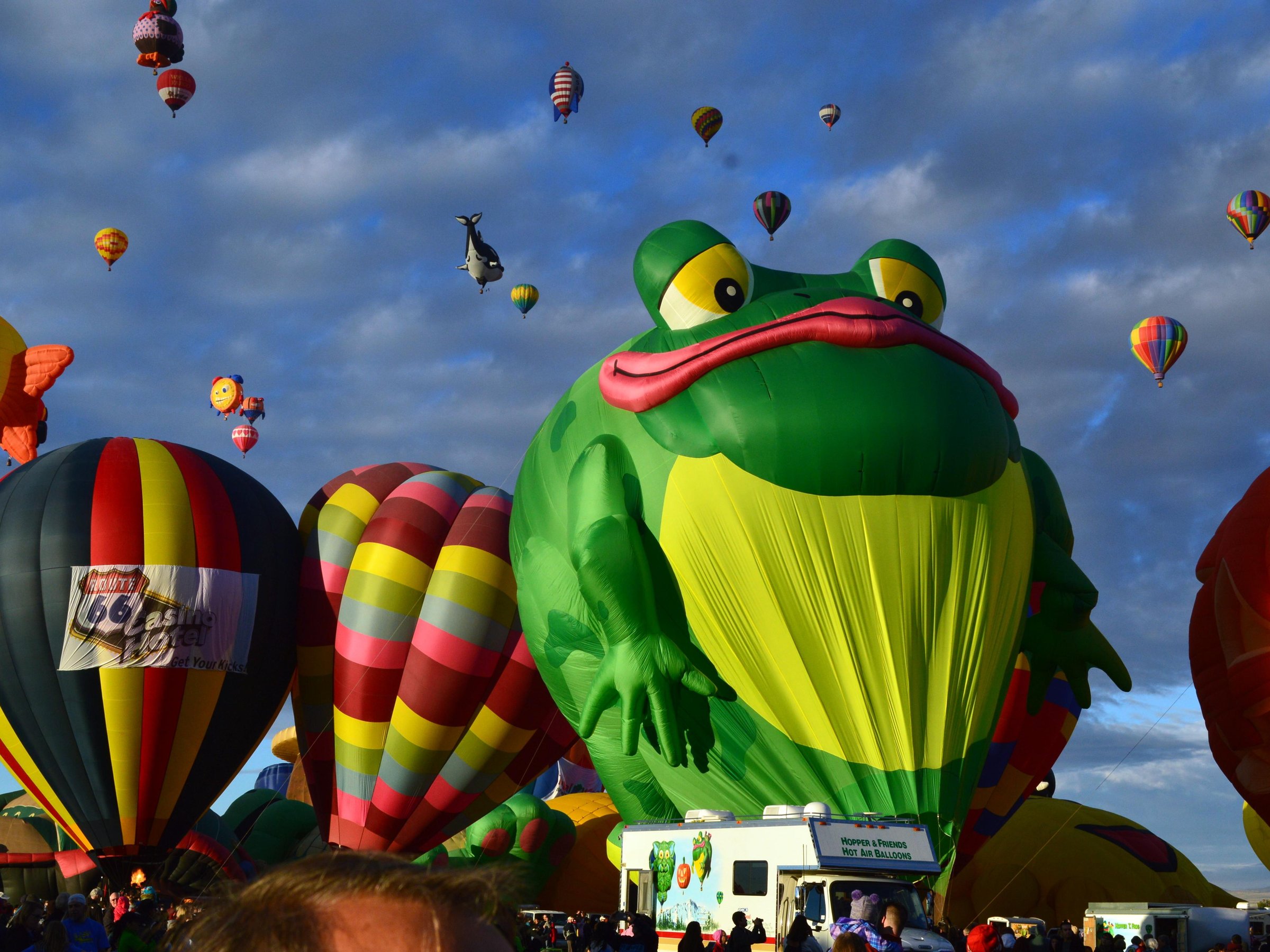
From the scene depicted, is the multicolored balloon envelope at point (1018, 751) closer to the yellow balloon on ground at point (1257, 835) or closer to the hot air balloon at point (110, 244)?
the yellow balloon on ground at point (1257, 835)

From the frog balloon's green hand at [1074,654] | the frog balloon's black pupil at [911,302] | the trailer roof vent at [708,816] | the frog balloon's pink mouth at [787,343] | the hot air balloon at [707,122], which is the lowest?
the trailer roof vent at [708,816]

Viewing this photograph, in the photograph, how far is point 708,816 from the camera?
414 inches

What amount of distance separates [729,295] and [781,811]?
15.4 ft

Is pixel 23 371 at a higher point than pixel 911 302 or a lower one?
higher

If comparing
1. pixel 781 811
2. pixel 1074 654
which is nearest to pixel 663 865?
pixel 781 811

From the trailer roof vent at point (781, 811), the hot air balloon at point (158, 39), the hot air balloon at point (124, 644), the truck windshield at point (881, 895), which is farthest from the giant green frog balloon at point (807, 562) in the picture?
the hot air balloon at point (158, 39)

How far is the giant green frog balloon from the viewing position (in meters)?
10.9

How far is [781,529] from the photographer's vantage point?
11.0m

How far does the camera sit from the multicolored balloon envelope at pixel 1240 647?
1436cm

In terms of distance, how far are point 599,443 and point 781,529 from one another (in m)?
1.97

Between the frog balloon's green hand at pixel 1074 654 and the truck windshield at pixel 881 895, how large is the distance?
15.7 ft

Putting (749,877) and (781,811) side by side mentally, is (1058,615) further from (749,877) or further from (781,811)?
(749,877)

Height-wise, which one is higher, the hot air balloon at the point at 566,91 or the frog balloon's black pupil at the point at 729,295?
the hot air balloon at the point at 566,91

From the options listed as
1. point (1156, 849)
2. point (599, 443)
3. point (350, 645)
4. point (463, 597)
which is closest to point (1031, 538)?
point (599, 443)
